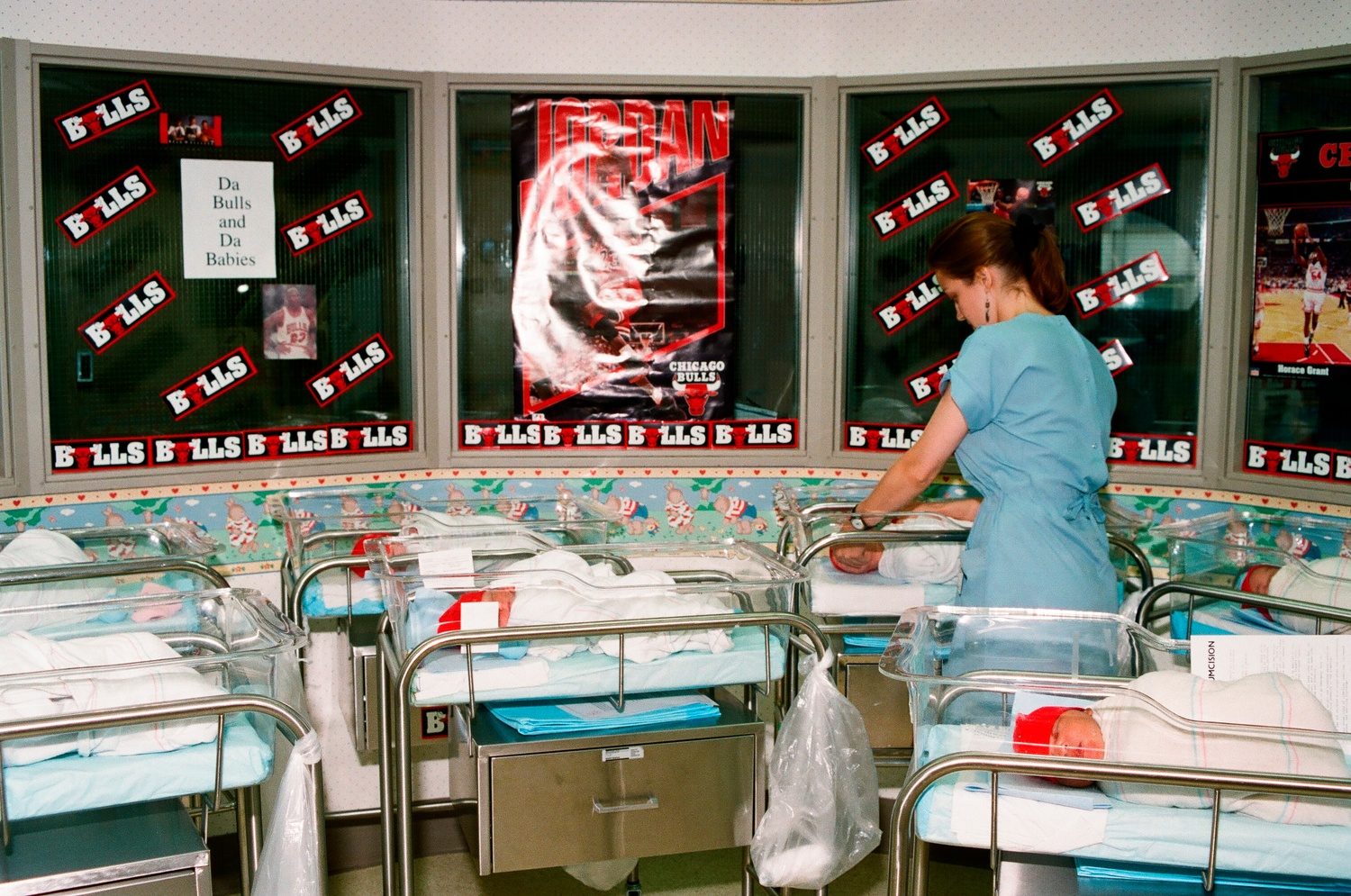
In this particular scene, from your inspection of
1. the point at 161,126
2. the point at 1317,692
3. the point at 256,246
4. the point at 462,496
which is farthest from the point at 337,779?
the point at 1317,692

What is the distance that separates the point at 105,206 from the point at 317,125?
1.98 ft

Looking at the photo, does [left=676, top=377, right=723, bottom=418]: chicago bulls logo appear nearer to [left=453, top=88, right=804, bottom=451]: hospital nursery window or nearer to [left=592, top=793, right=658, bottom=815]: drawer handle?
[left=453, top=88, right=804, bottom=451]: hospital nursery window

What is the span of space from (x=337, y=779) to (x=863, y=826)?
2.00 metres

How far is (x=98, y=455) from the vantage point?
3307 millimetres

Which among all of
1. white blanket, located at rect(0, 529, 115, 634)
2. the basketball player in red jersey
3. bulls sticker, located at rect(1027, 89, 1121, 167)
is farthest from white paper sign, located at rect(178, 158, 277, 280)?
the basketball player in red jersey

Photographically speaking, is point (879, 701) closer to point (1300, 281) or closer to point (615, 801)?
point (615, 801)

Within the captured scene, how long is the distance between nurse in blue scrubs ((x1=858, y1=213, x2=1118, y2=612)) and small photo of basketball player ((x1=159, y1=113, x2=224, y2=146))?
2002 millimetres

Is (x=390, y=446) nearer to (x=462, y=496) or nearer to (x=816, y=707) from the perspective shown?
(x=462, y=496)

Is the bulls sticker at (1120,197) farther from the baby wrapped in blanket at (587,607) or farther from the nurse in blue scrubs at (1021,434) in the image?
the baby wrapped in blanket at (587,607)

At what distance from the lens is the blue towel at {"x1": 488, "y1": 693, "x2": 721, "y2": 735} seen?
210 cm

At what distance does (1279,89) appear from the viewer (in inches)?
130

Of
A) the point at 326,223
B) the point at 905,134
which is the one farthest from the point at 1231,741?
the point at 326,223

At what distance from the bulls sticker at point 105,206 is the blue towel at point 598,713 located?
1.89m

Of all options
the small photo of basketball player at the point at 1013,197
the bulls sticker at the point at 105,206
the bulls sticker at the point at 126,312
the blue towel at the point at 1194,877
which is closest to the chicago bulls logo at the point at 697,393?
the small photo of basketball player at the point at 1013,197
